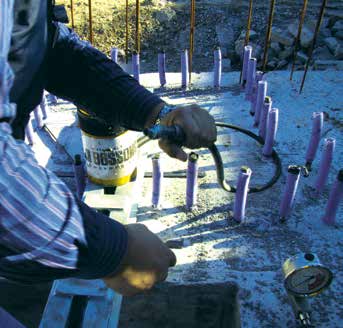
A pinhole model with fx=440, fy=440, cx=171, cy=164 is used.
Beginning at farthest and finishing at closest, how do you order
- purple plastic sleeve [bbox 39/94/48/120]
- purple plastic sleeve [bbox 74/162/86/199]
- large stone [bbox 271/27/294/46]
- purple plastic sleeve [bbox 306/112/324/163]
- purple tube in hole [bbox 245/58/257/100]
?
1. large stone [bbox 271/27/294/46]
2. purple tube in hole [bbox 245/58/257/100]
3. purple plastic sleeve [bbox 39/94/48/120]
4. purple plastic sleeve [bbox 306/112/324/163]
5. purple plastic sleeve [bbox 74/162/86/199]

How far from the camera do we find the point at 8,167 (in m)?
1.00

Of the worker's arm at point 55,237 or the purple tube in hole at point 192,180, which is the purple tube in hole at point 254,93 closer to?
the purple tube in hole at point 192,180

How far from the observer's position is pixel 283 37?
5.78m

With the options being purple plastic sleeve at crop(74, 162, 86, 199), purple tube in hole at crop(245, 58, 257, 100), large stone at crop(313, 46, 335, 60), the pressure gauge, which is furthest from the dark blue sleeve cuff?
large stone at crop(313, 46, 335, 60)

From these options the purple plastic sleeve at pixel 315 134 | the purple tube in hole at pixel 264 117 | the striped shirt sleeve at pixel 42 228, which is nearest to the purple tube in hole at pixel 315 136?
the purple plastic sleeve at pixel 315 134

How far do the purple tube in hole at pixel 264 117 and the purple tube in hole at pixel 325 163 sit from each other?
44 cm

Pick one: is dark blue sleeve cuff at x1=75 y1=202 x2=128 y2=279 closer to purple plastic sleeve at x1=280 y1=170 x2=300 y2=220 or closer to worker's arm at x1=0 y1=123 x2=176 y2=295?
worker's arm at x1=0 y1=123 x2=176 y2=295

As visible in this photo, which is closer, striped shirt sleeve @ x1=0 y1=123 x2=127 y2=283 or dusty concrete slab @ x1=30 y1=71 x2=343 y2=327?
striped shirt sleeve @ x1=0 y1=123 x2=127 y2=283

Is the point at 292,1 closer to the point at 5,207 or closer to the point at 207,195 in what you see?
the point at 207,195

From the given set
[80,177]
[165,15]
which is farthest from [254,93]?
[165,15]

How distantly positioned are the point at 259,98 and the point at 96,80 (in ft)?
4.34

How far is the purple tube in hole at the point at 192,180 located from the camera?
206 centimetres

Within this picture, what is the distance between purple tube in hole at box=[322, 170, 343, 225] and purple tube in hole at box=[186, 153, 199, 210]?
0.63 meters

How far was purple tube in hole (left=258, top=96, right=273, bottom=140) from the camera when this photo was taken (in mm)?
2549
